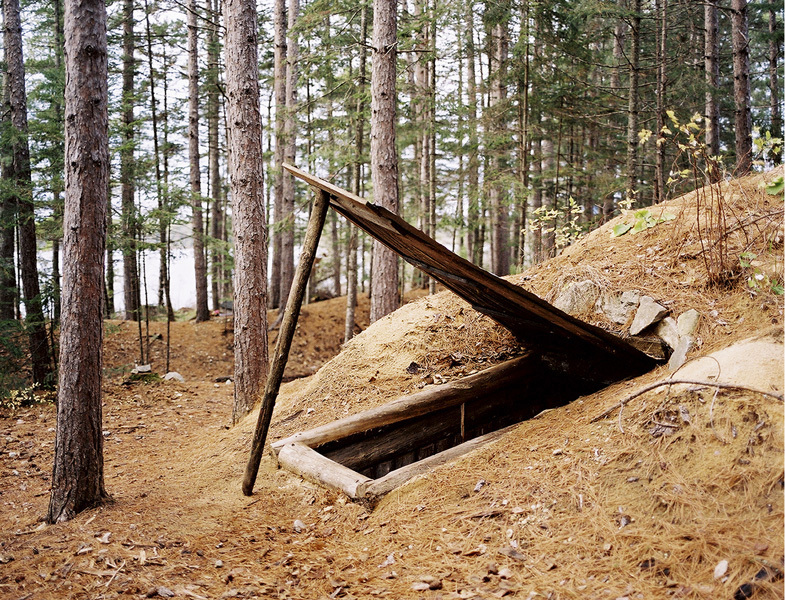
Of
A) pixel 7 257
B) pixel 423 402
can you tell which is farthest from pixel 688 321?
pixel 7 257

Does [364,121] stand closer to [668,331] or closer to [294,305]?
[294,305]

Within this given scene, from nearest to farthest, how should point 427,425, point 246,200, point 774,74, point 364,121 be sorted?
point 427,425
point 246,200
point 364,121
point 774,74

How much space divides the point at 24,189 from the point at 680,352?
402 inches

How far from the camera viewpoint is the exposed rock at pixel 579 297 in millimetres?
5758

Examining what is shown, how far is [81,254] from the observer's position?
4.29m

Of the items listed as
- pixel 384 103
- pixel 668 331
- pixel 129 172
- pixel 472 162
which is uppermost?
pixel 384 103

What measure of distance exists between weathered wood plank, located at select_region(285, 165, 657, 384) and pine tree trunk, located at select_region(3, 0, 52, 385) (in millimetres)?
7749

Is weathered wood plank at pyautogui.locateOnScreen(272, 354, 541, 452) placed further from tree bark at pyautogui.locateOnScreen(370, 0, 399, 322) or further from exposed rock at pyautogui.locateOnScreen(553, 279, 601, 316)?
tree bark at pyautogui.locateOnScreen(370, 0, 399, 322)

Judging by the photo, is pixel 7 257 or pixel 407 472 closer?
pixel 407 472

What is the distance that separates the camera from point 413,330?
671cm

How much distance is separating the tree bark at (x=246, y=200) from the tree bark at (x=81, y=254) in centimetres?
261

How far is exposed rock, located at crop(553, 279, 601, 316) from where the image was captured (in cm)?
576

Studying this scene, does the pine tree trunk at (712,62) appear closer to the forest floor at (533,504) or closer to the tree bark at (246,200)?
the forest floor at (533,504)

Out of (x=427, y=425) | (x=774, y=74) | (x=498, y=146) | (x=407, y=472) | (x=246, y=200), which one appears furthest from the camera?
(x=774, y=74)
